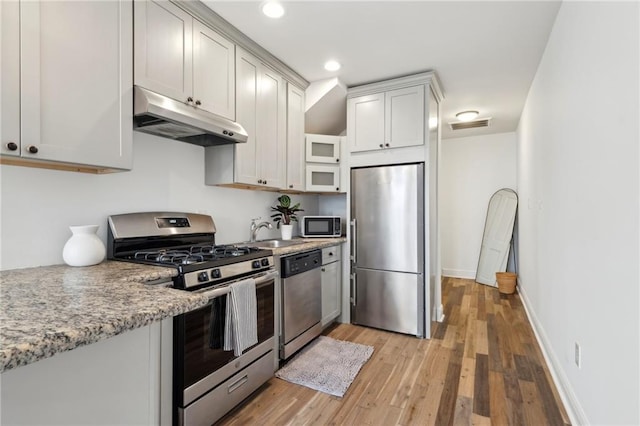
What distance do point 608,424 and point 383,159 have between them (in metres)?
2.47

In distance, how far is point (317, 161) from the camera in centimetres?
338

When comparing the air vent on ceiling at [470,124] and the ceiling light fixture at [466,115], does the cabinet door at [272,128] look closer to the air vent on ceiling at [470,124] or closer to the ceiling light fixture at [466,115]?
the ceiling light fixture at [466,115]

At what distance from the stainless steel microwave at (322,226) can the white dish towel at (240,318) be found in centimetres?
162

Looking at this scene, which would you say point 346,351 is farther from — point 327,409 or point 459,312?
point 459,312

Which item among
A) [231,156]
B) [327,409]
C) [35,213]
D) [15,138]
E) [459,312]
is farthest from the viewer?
[459,312]

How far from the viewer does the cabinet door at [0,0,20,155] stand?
1.23 meters

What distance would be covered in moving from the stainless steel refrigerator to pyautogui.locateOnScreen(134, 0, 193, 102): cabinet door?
75.8 inches

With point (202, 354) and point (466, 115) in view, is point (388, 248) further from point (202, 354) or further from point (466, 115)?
point (466, 115)

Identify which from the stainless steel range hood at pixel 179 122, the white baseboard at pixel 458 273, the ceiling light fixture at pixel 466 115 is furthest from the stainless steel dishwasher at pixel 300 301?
the white baseboard at pixel 458 273

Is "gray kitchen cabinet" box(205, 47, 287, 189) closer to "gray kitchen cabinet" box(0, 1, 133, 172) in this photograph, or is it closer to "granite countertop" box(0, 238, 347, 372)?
"gray kitchen cabinet" box(0, 1, 133, 172)

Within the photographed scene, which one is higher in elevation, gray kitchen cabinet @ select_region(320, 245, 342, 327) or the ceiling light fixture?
the ceiling light fixture

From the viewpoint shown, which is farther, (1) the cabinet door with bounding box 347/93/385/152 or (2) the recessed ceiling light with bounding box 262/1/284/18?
(1) the cabinet door with bounding box 347/93/385/152

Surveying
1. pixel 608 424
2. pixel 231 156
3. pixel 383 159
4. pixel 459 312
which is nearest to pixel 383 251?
pixel 383 159

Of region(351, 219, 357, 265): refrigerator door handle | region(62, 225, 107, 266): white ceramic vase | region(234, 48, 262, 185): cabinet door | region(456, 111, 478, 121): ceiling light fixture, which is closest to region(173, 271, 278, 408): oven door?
region(62, 225, 107, 266): white ceramic vase
